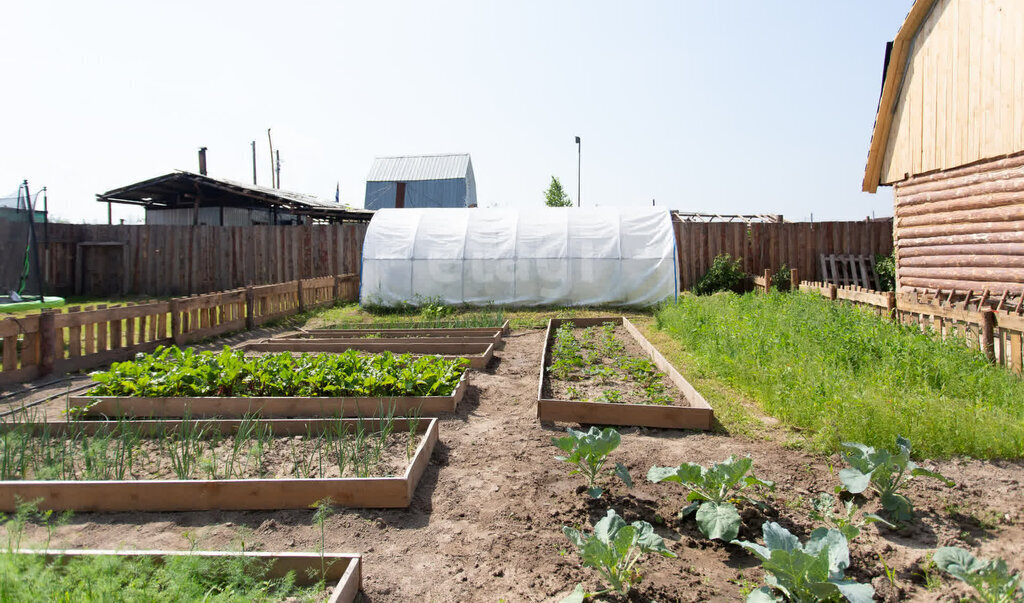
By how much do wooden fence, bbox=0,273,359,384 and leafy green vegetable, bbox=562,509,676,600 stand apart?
743 centimetres

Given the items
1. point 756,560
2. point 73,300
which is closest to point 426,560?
point 756,560

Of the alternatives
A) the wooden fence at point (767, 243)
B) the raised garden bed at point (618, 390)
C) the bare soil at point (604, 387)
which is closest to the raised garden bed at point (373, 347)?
the raised garden bed at point (618, 390)

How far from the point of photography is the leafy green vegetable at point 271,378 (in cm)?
602

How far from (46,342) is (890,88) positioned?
→ 1413 centimetres

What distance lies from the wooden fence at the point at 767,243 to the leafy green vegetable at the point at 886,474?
13.9 metres

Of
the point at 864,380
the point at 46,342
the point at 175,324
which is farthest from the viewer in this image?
the point at 175,324

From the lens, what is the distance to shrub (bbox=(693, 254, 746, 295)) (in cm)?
1666

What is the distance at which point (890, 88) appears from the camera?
38.1ft

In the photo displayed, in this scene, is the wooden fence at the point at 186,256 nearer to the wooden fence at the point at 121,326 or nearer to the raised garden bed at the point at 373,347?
the wooden fence at the point at 121,326

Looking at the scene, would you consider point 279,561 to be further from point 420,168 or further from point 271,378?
point 420,168

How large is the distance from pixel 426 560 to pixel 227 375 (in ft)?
12.4

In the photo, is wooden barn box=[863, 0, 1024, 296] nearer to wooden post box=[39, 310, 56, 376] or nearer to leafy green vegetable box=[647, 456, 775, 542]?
leafy green vegetable box=[647, 456, 775, 542]

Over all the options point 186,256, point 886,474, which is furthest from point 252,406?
point 186,256

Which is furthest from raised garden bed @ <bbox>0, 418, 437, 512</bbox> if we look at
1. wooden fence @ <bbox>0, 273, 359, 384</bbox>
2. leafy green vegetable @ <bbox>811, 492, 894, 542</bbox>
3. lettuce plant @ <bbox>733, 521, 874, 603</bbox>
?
wooden fence @ <bbox>0, 273, 359, 384</bbox>
